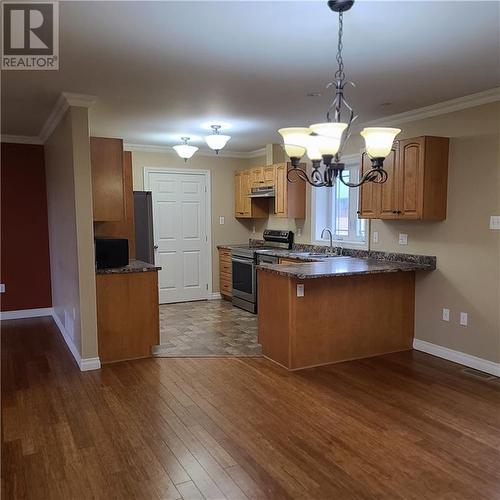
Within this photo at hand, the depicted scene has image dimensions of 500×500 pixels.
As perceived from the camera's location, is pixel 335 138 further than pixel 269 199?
No

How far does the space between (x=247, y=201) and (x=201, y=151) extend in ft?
3.44

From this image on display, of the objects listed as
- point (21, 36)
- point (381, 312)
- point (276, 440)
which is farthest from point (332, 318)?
point (21, 36)

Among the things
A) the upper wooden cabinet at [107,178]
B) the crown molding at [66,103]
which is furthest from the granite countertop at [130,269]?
the crown molding at [66,103]

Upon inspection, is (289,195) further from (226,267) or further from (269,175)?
(226,267)

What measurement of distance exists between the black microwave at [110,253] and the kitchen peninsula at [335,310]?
1.33 meters

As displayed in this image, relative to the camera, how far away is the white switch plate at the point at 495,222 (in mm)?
3848

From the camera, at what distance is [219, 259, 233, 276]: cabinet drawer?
23.1 feet

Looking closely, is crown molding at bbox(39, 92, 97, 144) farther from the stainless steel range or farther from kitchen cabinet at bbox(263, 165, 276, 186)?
the stainless steel range

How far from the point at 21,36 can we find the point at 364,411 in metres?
3.25

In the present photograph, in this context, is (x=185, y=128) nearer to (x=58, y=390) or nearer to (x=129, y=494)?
(x=58, y=390)

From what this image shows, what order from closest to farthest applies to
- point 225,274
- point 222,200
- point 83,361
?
1. point 83,361
2. point 225,274
3. point 222,200

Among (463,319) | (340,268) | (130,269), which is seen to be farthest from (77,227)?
(463,319)

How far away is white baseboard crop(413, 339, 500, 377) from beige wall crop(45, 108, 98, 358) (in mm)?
3203

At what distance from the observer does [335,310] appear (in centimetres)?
424
